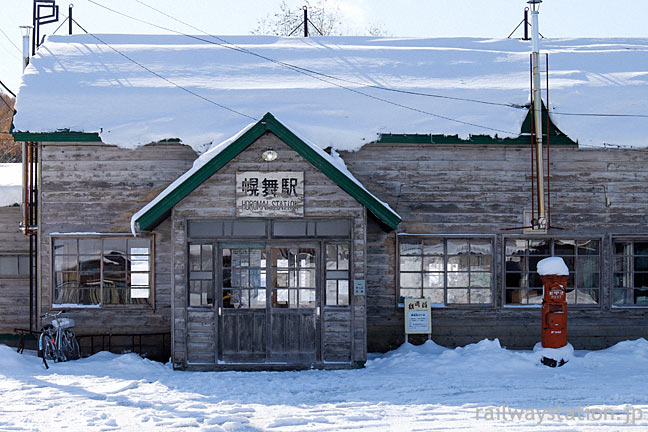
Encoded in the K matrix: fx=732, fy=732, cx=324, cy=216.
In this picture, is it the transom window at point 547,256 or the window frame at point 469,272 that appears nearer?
the window frame at point 469,272

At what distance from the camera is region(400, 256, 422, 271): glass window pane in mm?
14789

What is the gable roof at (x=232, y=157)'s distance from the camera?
1239cm

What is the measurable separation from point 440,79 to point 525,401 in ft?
26.9

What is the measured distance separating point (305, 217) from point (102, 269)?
461cm

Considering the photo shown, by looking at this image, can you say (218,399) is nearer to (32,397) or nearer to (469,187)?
(32,397)

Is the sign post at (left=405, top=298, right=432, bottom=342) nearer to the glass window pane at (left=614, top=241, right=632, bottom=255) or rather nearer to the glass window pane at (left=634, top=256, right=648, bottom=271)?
the glass window pane at (left=614, top=241, right=632, bottom=255)

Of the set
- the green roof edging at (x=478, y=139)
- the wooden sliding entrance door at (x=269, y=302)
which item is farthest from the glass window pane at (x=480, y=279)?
the wooden sliding entrance door at (x=269, y=302)

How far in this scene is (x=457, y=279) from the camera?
48.7ft

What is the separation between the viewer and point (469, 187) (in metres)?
14.8

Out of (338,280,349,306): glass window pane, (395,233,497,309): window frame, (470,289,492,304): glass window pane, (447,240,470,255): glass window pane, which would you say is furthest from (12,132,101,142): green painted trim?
(470,289,492,304): glass window pane

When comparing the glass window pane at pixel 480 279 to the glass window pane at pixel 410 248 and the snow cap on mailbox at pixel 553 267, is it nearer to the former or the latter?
the glass window pane at pixel 410 248

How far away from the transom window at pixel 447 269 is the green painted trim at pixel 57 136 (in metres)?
6.45

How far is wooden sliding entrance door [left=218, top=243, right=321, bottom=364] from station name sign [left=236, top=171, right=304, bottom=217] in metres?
0.69

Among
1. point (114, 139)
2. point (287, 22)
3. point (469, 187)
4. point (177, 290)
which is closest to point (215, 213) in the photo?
point (177, 290)
